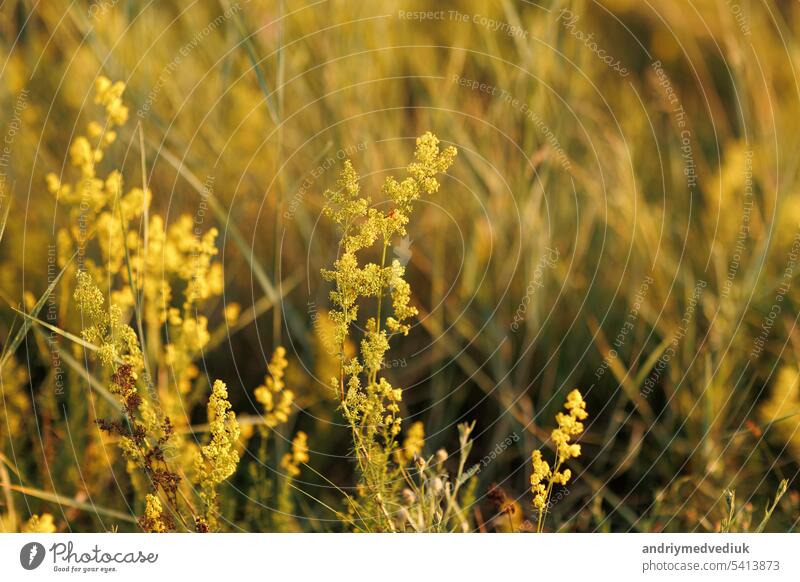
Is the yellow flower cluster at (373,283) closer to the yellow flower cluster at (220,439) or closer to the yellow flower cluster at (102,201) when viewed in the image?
the yellow flower cluster at (220,439)

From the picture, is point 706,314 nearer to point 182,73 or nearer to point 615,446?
→ point 615,446

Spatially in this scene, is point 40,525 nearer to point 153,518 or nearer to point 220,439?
point 153,518

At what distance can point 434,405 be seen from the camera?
1.56 metres

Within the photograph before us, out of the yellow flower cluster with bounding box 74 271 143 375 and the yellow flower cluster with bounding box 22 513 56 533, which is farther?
the yellow flower cluster with bounding box 22 513 56 533

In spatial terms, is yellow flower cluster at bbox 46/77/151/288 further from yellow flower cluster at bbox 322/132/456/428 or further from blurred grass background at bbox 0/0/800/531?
yellow flower cluster at bbox 322/132/456/428

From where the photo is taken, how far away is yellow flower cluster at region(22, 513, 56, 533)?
1.23 m

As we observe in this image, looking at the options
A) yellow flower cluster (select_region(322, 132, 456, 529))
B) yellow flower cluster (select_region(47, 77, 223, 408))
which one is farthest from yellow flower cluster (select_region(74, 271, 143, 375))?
yellow flower cluster (select_region(322, 132, 456, 529))

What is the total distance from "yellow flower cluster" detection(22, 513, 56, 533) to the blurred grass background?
0.17 ft

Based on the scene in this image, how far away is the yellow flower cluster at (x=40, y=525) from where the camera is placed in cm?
123

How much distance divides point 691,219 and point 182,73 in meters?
1.08
